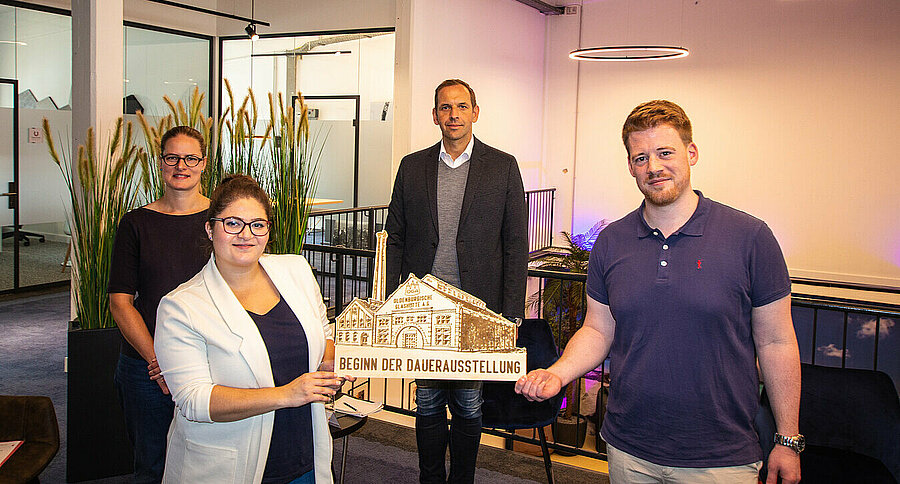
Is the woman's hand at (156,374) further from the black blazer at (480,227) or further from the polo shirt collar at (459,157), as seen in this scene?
the polo shirt collar at (459,157)

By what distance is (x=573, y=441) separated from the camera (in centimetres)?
798

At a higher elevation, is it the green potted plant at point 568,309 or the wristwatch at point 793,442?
the wristwatch at point 793,442

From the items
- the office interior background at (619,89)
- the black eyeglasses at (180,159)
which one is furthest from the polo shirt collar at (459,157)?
the office interior background at (619,89)

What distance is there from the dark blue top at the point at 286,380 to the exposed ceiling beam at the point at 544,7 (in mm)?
8564

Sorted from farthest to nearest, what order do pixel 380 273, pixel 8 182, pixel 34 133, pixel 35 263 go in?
1. pixel 35 263
2. pixel 34 133
3. pixel 8 182
4. pixel 380 273

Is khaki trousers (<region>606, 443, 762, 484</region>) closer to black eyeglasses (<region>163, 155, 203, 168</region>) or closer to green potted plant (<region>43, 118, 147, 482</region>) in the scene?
black eyeglasses (<region>163, 155, 203, 168</region>)

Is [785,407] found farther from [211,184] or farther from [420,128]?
[420,128]

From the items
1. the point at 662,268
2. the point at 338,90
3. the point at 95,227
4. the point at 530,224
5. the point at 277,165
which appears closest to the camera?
the point at 662,268

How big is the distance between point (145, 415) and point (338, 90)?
705cm

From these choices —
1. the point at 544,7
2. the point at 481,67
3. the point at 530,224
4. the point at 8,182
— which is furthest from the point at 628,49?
the point at 8,182

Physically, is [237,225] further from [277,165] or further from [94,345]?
[94,345]

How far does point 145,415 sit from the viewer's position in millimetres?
Result: 2621

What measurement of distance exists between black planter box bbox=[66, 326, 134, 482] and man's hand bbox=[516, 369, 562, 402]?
7.27 feet

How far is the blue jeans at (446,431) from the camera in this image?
2723 mm
